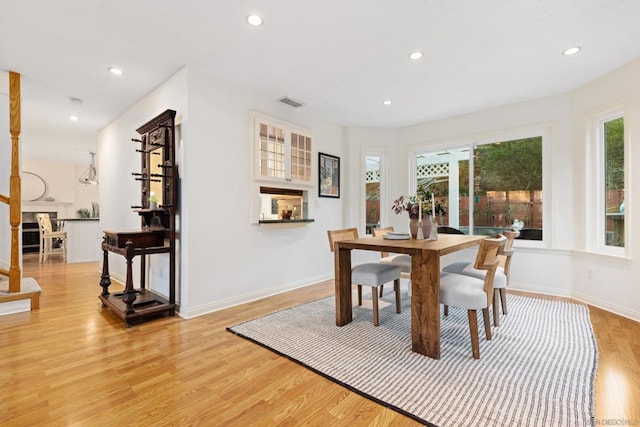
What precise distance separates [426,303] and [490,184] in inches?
117

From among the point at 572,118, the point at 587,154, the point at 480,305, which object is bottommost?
the point at 480,305

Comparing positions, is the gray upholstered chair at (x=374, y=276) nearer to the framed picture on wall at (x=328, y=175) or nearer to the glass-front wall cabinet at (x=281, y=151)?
the glass-front wall cabinet at (x=281, y=151)

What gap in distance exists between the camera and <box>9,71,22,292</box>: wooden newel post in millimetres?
3117

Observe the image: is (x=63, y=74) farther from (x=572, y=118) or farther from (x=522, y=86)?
(x=572, y=118)

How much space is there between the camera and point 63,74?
313 centimetres

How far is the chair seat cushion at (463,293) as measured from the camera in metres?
2.09

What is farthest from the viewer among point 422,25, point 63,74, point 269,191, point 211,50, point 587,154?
point 269,191

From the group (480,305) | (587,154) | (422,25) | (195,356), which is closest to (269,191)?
(195,356)

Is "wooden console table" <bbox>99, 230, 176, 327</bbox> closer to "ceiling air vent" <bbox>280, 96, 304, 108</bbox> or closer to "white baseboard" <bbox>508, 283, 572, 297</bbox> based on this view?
"ceiling air vent" <bbox>280, 96, 304, 108</bbox>

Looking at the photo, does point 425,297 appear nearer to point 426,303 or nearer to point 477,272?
Answer: point 426,303

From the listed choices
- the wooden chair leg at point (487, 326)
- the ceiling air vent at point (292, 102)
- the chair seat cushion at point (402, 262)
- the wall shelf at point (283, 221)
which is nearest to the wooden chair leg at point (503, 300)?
the wooden chair leg at point (487, 326)

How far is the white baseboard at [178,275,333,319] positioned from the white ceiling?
2.43 meters

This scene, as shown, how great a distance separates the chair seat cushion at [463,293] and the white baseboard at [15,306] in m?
4.15

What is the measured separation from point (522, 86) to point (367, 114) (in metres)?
1.91
